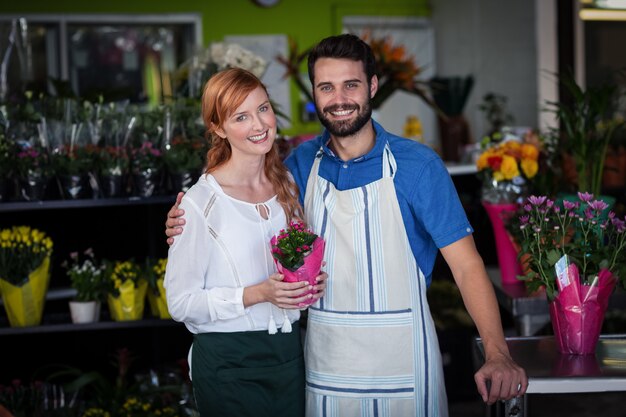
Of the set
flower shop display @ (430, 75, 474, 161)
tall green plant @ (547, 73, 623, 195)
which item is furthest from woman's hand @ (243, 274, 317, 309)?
flower shop display @ (430, 75, 474, 161)

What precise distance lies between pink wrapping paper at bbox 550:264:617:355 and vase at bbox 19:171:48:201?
1.99 m

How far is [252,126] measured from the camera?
2.33 meters

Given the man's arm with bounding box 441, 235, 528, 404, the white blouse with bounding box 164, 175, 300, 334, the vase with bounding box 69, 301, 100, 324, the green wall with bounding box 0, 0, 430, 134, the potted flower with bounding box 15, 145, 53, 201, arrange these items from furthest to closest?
the green wall with bounding box 0, 0, 430, 134 → the vase with bounding box 69, 301, 100, 324 → the potted flower with bounding box 15, 145, 53, 201 → the white blouse with bounding box 164, 175, 300, 334 → the man's arm with bounding box 441, 235, 528, 404

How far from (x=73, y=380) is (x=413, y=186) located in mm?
2256

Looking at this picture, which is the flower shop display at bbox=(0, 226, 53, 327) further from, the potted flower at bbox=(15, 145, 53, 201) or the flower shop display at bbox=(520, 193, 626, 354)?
the flower shop display at bbox=(520, 193, 626, 354)

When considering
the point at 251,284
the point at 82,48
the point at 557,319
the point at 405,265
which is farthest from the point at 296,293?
the point at 82,48

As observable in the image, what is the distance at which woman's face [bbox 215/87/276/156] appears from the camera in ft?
7.65

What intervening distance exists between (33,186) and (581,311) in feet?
6.78

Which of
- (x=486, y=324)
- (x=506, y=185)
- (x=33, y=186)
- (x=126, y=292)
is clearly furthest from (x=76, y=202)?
(x=486, y=324)

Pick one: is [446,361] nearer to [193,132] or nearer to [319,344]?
[193,132]

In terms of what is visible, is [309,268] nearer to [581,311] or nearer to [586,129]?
[581,311]

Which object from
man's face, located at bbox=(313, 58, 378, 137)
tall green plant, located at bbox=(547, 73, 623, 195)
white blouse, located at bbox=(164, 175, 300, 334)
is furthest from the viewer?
tall green plant, located at bbox=(547, 73, 623, 195)

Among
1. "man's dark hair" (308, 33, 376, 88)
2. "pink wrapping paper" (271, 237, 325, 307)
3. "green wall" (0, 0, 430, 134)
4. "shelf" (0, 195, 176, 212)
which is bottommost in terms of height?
"pink wrapping paper" (271, 237, 325, 307)

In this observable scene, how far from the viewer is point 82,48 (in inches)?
333
